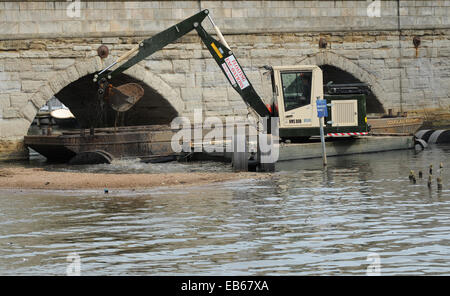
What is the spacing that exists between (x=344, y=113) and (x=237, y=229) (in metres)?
13.6

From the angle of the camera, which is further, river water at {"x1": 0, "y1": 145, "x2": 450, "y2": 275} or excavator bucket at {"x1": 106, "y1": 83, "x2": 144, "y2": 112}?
excavator bucket at {"x1": 106, "y1": 83, "x2": 144, "y2": 112}

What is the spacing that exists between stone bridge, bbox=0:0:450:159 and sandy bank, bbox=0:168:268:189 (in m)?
6.62

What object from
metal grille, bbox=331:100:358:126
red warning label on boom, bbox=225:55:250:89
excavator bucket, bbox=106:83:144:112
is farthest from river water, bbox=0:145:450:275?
excavator bucket, bbox=106:83:144:112

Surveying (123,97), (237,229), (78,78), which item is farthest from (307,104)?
(237,229)

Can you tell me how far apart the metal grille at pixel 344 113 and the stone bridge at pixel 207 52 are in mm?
2135

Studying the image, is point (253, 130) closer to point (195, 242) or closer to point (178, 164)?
point (178, 164)

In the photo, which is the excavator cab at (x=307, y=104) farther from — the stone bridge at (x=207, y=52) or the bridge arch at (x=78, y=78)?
the bridge arch at (x=78, y=78)

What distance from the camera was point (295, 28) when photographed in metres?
32.2

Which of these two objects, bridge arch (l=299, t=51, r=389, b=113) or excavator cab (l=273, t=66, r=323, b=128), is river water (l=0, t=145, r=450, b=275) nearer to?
excavator cab (l=273, t=66, r=323, b=128)

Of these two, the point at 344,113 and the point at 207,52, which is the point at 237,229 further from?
the point at 207,52

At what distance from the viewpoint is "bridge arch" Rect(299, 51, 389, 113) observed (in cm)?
3247

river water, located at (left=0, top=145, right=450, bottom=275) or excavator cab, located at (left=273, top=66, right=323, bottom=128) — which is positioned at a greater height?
excavator cab, located at (left=273, top=66, right=323, bottom=128)

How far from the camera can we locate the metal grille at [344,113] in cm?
2581

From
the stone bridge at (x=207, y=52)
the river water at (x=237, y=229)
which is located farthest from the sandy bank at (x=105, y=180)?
the stone bridge at (x=207, y=52)
